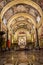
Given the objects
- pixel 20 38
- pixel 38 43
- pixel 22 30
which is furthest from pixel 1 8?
pixel 20 38

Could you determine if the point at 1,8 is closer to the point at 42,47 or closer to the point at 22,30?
the point at 42,47

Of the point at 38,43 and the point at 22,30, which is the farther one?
the point at 22,30

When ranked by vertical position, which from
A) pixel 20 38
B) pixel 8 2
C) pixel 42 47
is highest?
pixel 8 2

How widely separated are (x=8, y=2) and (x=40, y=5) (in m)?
4.33

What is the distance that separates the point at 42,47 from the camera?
77.3 ft

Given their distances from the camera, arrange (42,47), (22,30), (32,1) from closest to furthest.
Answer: (32,1) → (42,47) → (22,30)

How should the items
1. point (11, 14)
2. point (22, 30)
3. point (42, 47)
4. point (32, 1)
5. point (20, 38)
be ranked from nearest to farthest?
point (32, 1) → point (42, 47) → point (11, 14) → point (22, 30) → point (20, 38)

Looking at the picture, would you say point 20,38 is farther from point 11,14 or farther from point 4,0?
point 4,0

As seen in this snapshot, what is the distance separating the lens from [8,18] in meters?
26.6

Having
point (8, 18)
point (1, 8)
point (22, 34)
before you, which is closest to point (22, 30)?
point (22, 34)

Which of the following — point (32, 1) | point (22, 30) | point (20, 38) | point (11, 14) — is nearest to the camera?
point (32, 1)

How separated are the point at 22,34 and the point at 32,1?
1116 inches

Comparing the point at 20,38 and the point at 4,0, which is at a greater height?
the point at 4,0

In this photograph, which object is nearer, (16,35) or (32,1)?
(32,1)
